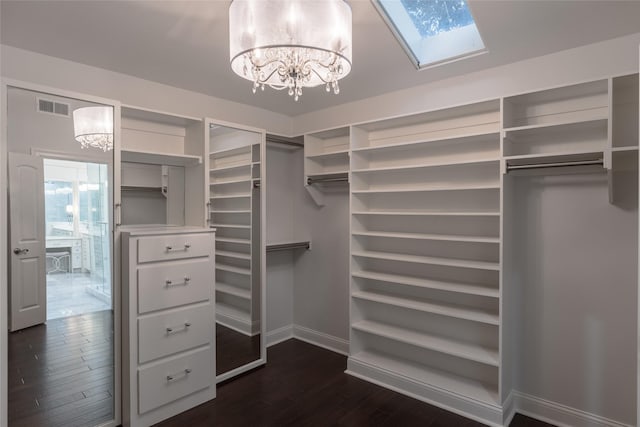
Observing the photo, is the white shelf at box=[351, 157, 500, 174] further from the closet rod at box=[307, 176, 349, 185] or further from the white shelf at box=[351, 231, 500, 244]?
the white shelf at box=[351, 231, 500, 244]

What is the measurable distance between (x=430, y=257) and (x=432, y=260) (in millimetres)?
180

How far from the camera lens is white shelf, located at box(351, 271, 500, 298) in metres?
2.54

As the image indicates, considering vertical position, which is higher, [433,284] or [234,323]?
[433,284]

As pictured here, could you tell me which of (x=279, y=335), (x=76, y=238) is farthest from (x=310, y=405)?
(x=76, y=238)

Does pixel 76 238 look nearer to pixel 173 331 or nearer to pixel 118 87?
pixel 173 331

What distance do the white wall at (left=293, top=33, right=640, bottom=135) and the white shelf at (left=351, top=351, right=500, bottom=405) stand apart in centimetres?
209

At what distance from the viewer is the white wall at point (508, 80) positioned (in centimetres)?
223

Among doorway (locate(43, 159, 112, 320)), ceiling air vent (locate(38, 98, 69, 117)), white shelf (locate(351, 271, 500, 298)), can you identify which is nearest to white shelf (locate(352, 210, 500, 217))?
white shelf (locate(351, 271, 500, 298))

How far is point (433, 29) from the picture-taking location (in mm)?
2498

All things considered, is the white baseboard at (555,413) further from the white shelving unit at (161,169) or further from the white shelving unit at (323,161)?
the white shelving unit at (161,169)

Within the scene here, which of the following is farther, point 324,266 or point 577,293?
point 324,266

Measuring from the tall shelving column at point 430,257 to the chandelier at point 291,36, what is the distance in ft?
4.57

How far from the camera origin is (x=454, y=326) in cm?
291

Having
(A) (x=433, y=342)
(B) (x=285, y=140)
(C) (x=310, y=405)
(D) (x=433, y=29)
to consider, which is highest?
(D) (x=433, y=29)
